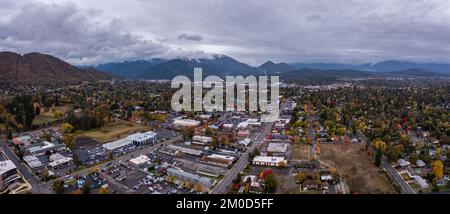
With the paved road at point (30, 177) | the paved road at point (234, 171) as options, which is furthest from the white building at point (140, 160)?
the paved road at point (234, 171)

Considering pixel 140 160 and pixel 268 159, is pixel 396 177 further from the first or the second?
pixel 140 160

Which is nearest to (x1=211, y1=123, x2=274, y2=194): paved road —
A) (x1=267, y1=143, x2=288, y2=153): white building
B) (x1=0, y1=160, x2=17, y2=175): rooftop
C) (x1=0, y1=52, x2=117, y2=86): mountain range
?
(x1=267, y1=143, x2=288, y2=153): white building

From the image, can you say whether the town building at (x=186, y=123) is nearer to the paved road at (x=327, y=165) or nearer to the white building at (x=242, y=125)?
the white building at (x=242, y=125)

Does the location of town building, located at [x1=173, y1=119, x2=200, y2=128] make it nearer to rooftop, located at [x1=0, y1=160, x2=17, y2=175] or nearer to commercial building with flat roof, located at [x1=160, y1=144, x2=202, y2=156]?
commercial building with flat roof, located at [x1=160, y1=144, x2=202, y2=156]

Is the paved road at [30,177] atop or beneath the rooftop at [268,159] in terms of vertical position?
beneath
